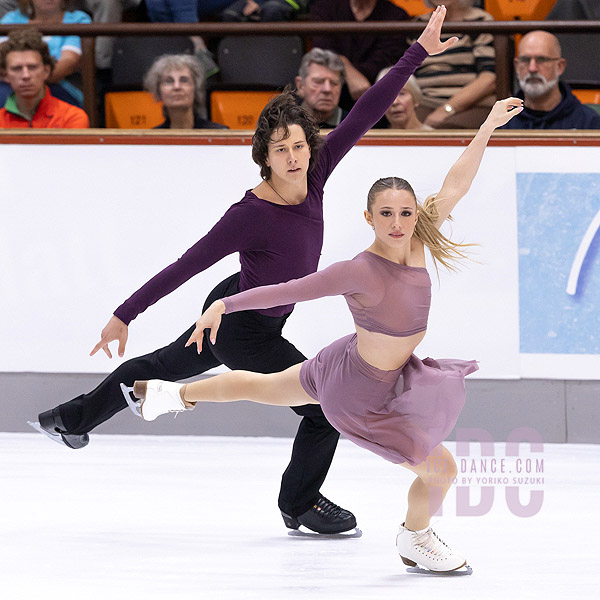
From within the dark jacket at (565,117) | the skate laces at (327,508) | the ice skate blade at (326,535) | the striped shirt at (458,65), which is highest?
the striped shirt at (458,65)

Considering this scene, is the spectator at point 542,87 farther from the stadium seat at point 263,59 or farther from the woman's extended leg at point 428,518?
the woman's extended leg at point 428,518

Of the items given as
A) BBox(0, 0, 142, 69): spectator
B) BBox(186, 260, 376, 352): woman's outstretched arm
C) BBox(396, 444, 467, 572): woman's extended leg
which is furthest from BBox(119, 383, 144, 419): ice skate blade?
BBox(0, 0, 142, 69): spectator

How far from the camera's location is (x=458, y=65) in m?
5.45

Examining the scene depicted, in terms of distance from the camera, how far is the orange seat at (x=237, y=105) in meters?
5.54

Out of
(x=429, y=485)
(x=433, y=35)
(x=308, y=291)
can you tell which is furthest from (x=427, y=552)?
(x=433, y=35)

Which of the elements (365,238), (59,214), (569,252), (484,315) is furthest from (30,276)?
(569,252)

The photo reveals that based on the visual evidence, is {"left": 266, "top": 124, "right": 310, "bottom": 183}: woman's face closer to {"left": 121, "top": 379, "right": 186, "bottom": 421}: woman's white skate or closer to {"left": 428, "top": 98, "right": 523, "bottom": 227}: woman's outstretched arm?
{"left": 428, "top": 98, "right": 523, "bottom": 227}: woman's outstretched arm

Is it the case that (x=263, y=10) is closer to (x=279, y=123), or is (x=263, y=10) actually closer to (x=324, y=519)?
(x=279, y=123)

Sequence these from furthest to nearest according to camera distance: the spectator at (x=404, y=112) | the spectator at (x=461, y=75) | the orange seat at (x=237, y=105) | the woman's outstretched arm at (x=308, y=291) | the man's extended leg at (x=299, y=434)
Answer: the orange seat at (x=237, y=105) < the spectator at (x=461, y=75) < the spectator at (x=404, y=112) < the man's extended leg at (x=299, y=434) < the woman's outstretched arm at (x=308, y=291)

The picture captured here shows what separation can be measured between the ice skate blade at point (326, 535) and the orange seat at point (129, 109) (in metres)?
2.99

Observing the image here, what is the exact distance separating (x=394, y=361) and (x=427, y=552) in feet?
1.70

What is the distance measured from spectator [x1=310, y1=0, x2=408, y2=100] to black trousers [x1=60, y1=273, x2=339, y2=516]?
252 centimetres

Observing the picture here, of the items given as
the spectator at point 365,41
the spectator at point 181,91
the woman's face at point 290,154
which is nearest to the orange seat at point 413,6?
the spectator at point 365,41

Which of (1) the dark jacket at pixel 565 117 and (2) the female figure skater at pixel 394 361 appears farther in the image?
(1) the dark jacket at pixel 565 117
